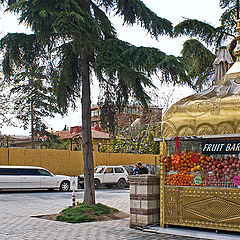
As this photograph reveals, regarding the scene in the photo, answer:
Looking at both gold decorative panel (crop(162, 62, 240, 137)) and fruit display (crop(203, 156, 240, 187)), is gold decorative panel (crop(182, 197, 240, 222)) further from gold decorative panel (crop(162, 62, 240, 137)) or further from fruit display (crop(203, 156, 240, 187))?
gold decorative panel (crop(162, 62, 240, 137))

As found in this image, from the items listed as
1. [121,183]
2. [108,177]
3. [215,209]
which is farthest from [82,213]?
[121,183]

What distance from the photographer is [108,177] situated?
28047mm

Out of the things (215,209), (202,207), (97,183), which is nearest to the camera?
(215,209)

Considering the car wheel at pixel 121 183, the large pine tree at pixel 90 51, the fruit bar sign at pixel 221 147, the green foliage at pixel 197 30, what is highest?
the green foliage at pixel 197 30

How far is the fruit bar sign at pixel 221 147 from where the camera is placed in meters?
9.05

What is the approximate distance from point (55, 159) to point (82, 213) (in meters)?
19.9

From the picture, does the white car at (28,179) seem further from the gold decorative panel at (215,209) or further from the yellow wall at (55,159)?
the gold decorative panel at (215,209)

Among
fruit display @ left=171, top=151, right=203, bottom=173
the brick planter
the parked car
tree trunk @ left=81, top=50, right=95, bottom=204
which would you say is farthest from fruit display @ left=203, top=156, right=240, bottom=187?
the parked car

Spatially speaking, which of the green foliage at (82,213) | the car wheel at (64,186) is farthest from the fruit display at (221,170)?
the car wheel at (64,186)

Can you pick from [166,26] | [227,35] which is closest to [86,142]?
[166,26]

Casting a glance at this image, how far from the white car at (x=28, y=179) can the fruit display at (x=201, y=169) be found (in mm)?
15098

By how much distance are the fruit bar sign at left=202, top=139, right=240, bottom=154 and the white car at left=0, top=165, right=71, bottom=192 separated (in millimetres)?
15936

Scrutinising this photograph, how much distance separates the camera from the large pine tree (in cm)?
1094

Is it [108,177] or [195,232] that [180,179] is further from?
[108,177]
